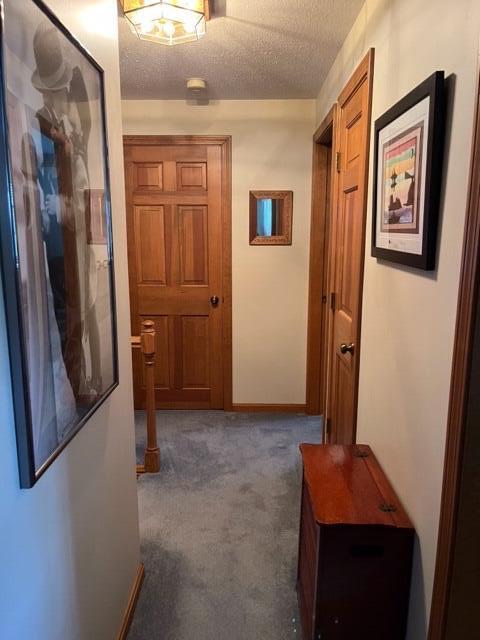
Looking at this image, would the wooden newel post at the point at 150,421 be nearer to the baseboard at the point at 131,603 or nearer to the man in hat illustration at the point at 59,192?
the baseboard at the point at 131,603

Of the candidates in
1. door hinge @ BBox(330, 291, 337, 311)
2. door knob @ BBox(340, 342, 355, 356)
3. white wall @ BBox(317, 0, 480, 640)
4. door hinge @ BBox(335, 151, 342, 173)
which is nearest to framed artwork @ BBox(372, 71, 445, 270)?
white wall @ BBox(317, 0, 480, 640)

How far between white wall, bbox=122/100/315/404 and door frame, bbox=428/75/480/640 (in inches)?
100

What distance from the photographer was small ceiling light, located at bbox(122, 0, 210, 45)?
1816mm

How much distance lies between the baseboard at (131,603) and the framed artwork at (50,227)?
930mm

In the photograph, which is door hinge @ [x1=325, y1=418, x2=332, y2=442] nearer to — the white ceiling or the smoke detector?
the white ceiling

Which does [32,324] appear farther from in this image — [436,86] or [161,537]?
[161,537]

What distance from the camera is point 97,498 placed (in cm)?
136

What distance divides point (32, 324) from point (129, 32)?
6.32 ft

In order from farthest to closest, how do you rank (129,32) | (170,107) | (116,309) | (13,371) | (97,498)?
(170,107) → (129,32) → (116,309) → (97,498) → (13,371)

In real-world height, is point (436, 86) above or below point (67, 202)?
above

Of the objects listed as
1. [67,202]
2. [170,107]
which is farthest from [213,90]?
[67,202]

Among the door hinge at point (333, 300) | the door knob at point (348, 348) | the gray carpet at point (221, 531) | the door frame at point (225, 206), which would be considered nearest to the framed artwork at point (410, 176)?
the door knob at point (348, 348)

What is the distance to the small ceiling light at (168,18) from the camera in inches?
71.5

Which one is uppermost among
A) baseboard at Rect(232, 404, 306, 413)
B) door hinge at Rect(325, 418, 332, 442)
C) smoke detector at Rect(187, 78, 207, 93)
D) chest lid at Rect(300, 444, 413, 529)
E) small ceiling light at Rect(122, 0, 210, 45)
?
smoke detector at Rect(187, 78, 207, 93)
